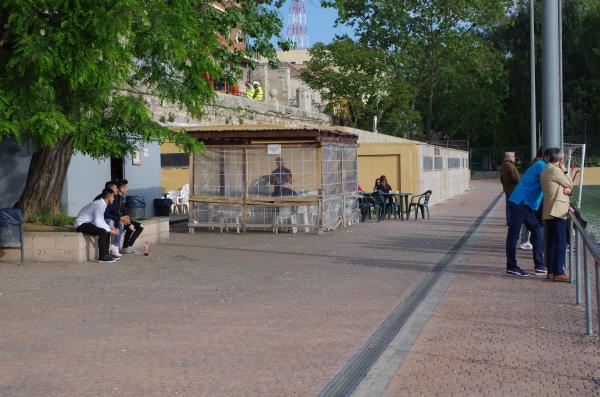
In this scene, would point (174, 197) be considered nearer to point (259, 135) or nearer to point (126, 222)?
point (259, 135)

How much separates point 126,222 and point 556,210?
7.39m

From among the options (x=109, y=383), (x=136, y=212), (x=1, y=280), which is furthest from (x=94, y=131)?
(x=109, y=383)

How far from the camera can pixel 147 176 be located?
77.6 ft

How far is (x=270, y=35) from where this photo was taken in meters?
20.9

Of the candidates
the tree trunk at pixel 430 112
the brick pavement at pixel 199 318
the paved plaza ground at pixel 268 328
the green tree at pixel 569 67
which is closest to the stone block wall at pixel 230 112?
the brick pavement at pixel 199 318

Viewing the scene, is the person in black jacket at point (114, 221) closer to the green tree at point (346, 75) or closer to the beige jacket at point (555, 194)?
the beige jacket at point (555, 194)

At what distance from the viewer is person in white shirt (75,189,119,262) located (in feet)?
49.0

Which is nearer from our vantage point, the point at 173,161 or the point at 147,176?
the point at 147,176

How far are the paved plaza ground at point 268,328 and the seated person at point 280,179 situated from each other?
16.4 feet

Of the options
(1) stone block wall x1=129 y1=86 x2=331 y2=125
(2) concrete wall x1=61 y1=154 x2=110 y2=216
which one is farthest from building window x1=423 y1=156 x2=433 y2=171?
(2) concrete wall x1=61 y1=154 x2=110 y2=216

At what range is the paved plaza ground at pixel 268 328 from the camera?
22.2 feet

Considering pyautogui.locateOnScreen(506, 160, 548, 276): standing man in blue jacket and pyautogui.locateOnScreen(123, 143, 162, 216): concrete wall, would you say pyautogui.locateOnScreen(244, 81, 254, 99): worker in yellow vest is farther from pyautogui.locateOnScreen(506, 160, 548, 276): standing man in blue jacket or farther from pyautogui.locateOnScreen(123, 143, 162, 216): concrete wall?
pyautogui.locateOnScreen(506, 160, 548, 276): standing man in blue jacket

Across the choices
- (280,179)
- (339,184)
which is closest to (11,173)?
(280,179)

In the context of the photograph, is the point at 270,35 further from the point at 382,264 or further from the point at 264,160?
the point at 382,264
